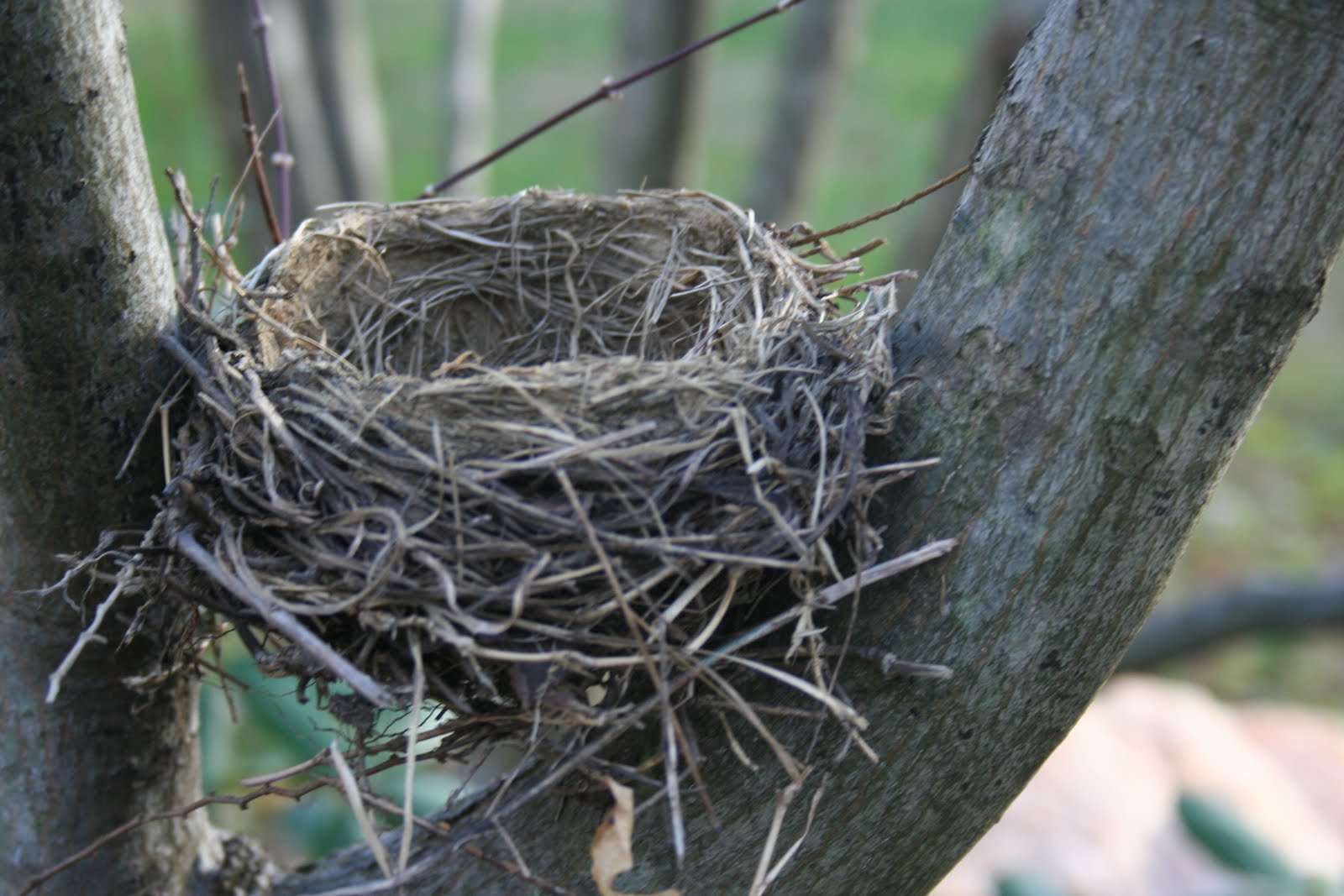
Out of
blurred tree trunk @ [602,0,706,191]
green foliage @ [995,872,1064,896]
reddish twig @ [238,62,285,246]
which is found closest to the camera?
reddish twig @ [238,62,285,246]

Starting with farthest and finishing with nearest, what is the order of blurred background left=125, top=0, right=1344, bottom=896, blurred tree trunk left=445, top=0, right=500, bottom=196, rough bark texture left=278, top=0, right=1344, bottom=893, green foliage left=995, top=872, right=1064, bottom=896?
1. blurred tree trunk left=445, top=0, right=500, bottom=196
2. blurred background left=125, top=0, right=1344, bottom=896
3. green foliage left=995, top=872, right=1064, bottom=896
4. rough bark texture left=278, top=0, right=1344, bottom=893

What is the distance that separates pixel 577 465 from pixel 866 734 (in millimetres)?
399

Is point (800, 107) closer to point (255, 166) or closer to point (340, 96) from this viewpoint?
point (340, 96)

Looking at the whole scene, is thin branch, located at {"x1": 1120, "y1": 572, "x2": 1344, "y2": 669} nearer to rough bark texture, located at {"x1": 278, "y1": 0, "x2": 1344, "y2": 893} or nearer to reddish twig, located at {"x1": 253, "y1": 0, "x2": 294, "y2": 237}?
rough bark texture, located at {"x1": 278, "y1": 0, "x2": 1344, "y2": 893}

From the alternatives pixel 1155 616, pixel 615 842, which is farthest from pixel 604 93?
pixel 1155 616

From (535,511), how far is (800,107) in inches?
142

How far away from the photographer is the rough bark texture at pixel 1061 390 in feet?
3.41

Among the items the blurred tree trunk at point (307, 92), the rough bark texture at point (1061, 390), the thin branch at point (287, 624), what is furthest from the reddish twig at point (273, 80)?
the blurred tree trunk at point (307, 92)

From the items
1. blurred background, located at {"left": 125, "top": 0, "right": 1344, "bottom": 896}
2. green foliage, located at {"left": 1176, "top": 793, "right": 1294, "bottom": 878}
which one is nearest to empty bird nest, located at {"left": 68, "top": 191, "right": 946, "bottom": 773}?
blurred background, located at {"left": 125, "top": 0, "right": 1344, "bottom": 896}

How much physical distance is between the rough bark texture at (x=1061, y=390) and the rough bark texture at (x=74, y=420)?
51 centimetres

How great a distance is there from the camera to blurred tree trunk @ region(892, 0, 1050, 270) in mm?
3334

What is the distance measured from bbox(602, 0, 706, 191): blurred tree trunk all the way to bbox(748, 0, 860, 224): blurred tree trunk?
64cm

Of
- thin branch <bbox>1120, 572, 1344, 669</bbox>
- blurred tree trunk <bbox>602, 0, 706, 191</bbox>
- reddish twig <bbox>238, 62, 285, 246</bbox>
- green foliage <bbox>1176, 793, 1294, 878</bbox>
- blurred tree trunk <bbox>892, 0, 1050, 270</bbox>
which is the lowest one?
green foliage <bbox>1176, 793, 1294, 878</bbox>

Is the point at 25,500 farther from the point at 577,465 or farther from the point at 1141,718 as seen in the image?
the point at 1141,718
